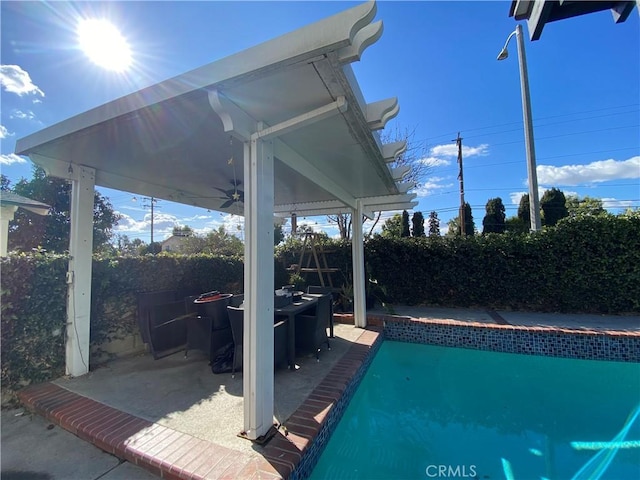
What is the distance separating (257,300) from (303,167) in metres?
2.03

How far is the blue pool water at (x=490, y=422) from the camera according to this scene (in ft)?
9.70

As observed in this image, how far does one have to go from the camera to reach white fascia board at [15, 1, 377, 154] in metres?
1.83

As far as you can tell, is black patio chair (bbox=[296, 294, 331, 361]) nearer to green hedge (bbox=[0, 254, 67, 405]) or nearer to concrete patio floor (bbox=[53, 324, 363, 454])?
concrete patio floor (bbox=[53, 324, 363, 454])

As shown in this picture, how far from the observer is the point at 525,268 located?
8250 mm

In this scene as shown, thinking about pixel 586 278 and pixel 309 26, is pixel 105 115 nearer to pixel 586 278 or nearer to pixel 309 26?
pixel 309 26

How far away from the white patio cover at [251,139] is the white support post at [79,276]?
0.05 ft

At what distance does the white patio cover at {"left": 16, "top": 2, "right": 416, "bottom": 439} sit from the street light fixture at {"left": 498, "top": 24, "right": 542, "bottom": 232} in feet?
26.1

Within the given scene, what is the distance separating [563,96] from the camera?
12.0m

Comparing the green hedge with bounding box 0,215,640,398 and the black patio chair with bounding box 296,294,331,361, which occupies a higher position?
the green hedge with bounding box 0,215,640,398

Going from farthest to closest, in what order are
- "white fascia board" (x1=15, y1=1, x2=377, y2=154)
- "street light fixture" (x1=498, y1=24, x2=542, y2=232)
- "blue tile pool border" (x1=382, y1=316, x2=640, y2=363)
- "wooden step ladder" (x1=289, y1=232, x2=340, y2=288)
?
"street light fixture" (x1=498, y1=24, x2=542, y2=232) → "wooden step ladder" (x1=289, y1=232, x2=340, y2=288) → "blue tile pool border" (x1=382, y1=316, x2=640, y2=363) → "white fascia board" (x1=15, y1=1, x2=377, y2=154)

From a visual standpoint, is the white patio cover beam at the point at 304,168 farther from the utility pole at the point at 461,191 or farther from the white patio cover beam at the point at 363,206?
the utility pole at the point at 461,191

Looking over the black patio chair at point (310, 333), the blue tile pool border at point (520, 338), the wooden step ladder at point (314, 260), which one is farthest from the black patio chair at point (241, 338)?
the wooden step ladder at point (314, 260)

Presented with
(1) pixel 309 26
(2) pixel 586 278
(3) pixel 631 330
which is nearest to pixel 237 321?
(1) pixel 309 26

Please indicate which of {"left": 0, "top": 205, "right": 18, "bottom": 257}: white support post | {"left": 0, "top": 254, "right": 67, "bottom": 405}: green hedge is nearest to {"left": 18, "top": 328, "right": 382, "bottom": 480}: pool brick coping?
{"left": 0, "top": 254, "right": 67, "bottom": 405}: green hedge
